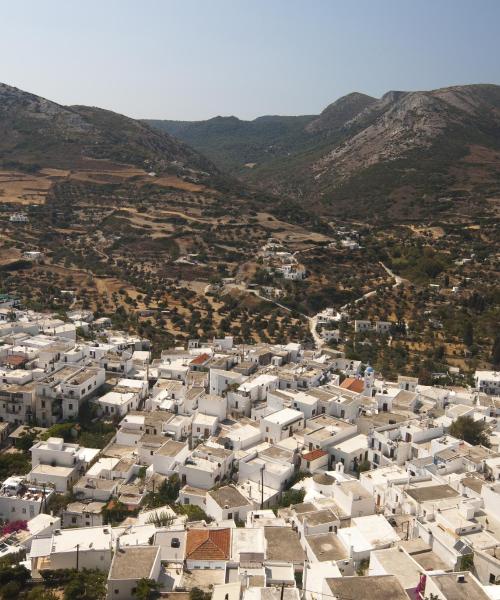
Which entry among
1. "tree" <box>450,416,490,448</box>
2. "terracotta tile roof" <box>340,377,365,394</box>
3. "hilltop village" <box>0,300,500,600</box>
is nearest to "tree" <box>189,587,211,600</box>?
"hilltop village" <box>0,300,500,600</box>

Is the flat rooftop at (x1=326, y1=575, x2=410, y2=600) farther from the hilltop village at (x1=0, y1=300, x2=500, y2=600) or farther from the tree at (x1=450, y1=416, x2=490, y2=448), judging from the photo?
the tree at (x1=450, y1=416, x2=490, y2=448)

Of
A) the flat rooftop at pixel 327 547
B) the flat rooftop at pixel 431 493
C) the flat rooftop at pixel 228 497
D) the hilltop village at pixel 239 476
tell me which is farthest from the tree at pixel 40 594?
the flat rooftop at pixel 431 493

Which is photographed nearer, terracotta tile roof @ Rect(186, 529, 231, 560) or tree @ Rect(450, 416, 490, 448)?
terracotta tile roof @ Rect(186, 529, 231, 560)

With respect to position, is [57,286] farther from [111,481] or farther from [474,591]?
[474,591]

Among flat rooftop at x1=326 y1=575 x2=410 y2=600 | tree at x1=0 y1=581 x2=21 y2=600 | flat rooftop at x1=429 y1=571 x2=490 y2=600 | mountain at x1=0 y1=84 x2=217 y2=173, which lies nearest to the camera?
flat rooftop at x1=429 y1=571 x2=490 y2=600

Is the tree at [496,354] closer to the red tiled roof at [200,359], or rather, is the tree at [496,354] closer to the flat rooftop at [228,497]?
the red tiled roof at [200,359]

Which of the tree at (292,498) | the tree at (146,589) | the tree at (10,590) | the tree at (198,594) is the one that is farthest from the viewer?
the tree at (292,498)

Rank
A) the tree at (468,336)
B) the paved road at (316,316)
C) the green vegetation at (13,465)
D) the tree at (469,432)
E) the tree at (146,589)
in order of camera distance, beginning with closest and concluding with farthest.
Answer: the tree at (146,589) → the green vegetation at (13,465) → the tree at (469,432) → the tree at (468,336) → the paved road at (316,316)
